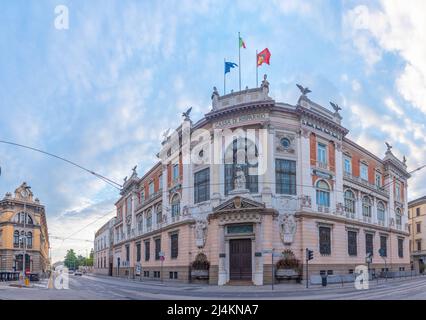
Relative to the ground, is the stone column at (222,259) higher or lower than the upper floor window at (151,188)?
lower

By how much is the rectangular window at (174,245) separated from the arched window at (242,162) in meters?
10.3

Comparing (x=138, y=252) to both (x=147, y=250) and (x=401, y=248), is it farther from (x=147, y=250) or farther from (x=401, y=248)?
(x=401, y=248)

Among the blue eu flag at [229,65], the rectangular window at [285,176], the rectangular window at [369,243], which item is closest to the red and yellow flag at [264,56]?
the blue eu flag at [229,65]

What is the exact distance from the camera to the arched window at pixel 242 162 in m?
36.6

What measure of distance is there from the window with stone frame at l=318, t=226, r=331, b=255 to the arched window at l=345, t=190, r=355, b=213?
542 cm

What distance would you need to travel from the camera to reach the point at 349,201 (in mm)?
44031

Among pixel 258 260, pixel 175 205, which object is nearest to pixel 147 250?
pixel 175 205

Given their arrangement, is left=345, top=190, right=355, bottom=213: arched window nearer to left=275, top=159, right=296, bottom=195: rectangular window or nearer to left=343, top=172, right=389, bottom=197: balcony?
left=343, top=172, right=389, bottom=197: balcony

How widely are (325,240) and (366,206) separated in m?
11.6

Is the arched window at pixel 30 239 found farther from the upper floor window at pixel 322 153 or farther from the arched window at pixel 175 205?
the upper floor window at pixel 322 153
